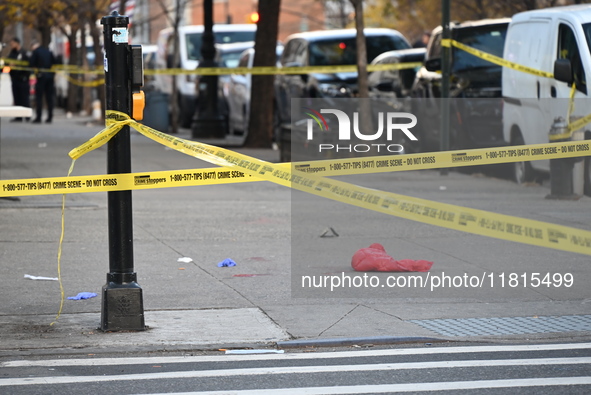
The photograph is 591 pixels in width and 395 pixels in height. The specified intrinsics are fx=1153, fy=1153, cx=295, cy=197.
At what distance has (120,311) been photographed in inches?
273

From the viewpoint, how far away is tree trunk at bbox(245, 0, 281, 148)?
852 inches

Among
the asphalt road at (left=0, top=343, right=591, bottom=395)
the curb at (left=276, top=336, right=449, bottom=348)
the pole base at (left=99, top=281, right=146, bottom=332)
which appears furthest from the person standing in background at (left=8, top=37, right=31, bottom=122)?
the asphalt road at (left=0, top=343, right=591, bottom=395)

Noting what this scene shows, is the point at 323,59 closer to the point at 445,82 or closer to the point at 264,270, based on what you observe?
the point at 445,82

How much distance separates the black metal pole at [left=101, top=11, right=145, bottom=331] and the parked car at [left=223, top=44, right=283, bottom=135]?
1618 centimetres

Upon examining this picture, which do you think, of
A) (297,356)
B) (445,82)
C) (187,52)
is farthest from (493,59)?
(187,52)

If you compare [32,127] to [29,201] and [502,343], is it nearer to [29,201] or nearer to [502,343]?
[29,201]

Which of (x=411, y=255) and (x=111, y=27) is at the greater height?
(x=111, y=27)

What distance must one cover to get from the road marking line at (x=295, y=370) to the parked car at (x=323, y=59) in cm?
1324

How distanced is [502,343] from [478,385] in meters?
1.02

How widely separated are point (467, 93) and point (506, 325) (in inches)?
412

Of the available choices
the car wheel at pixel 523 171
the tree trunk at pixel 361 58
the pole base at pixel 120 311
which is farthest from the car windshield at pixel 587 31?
the pole base at pixel 120 311

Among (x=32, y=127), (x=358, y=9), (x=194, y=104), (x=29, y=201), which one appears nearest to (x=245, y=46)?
(x=194, y=104)

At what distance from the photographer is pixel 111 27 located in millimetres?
6871

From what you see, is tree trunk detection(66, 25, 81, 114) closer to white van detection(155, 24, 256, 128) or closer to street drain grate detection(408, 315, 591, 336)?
white van detection(155, 24, 256, 128)
